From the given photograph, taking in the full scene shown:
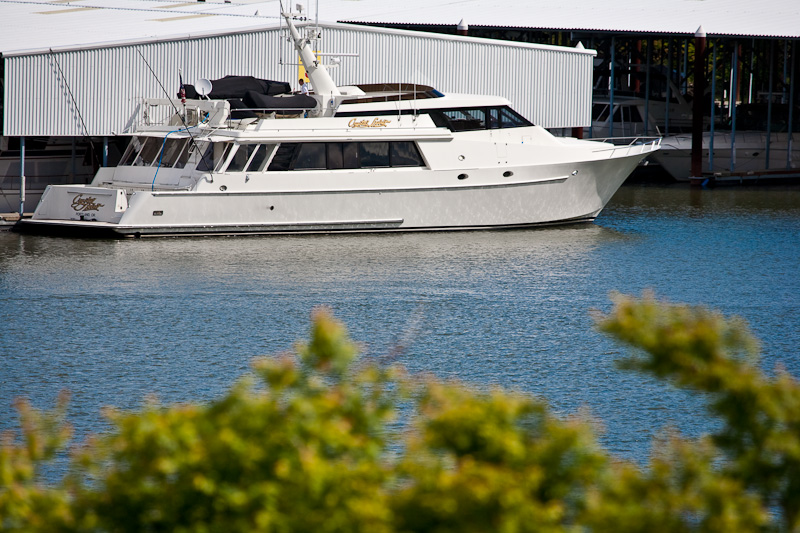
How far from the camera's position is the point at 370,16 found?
2861 cm

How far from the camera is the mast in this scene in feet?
68.7

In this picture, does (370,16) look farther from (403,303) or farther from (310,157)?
(403,303)

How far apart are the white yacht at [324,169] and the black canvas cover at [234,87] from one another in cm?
15

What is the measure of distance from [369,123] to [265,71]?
402 centimetres

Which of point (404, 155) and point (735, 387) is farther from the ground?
point (404, 155)

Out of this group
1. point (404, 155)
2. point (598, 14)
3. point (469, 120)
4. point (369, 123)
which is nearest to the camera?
point (369, 123)

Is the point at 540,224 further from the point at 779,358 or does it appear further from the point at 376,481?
the point at 376,481

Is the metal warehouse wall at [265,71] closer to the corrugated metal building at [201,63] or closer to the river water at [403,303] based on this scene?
the corrugated metal building at [201,63]

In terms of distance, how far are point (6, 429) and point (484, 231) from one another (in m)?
12.9

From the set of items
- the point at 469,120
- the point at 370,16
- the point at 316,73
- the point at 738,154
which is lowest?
the point at 738,154

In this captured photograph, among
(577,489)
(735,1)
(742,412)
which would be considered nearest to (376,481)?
(577,489)


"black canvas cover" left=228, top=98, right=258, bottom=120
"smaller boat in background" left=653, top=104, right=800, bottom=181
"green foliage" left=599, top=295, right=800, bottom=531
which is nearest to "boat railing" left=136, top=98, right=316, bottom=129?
"black canvas cover" left=228, top=98, right=258, bottom=120

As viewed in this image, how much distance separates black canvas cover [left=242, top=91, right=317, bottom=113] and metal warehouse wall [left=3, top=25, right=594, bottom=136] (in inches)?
43.6

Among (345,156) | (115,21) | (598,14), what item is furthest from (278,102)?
(598,14)
